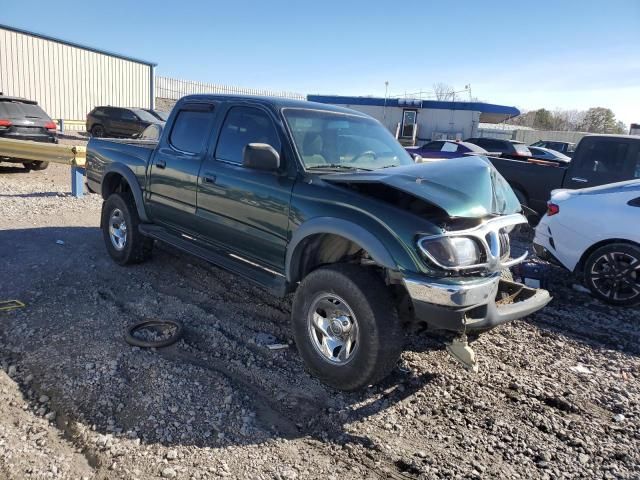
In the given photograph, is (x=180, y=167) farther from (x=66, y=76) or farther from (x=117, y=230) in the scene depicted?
(x=66, y=76)

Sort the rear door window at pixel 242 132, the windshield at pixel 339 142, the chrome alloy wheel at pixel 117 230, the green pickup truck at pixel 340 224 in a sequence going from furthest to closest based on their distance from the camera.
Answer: the chrome alloy wheel at pixel 117 230 < the rear door window at pixel 242 132 < the windshield at pixel 339 142 < the green pickup truck at pixel 340 224

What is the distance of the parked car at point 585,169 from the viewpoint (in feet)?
25.5

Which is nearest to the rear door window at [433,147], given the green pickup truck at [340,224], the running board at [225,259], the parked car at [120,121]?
the green pickup truck at [340,224]

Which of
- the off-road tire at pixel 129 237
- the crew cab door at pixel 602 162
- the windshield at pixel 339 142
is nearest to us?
the windshield at pixel 339 142

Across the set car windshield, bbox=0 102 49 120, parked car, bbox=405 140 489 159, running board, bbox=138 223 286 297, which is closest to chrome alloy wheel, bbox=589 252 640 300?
running board, bbox=138 223 286 297

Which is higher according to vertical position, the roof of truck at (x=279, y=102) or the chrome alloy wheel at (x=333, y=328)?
the roof of truck at (x=279, y=102)

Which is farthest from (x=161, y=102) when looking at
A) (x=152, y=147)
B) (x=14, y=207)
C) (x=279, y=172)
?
(x=279, y=172)

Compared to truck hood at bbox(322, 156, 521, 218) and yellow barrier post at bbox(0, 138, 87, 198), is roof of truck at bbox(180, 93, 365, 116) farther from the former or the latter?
yellow barrier post at bbox(0, 138, 87, 198)

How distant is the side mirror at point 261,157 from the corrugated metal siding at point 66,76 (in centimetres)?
2490

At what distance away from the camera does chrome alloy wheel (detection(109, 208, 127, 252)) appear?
578cm

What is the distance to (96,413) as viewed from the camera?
303 cm

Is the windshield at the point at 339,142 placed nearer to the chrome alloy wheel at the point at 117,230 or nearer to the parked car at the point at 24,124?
the chrome alloy wheel at the point at 117,230

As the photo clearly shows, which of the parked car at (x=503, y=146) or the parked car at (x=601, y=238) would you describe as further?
the parked car at (x=503, y=146)

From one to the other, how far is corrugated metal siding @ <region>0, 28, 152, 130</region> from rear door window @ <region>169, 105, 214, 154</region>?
23046mm
